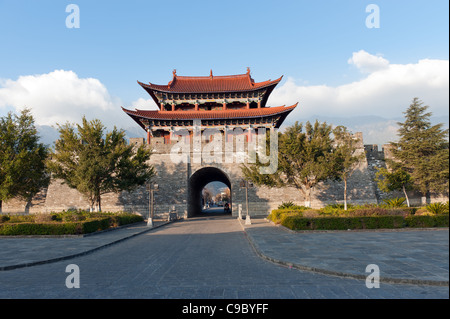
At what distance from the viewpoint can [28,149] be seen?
24234mm

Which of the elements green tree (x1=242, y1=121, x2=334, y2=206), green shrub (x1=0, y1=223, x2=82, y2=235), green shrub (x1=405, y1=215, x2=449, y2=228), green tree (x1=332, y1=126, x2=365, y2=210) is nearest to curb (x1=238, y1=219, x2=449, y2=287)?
green shrub (x1=405, y1=215, x2=449, y2=228)

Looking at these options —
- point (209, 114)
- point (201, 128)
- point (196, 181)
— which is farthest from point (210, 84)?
point (196, 181)

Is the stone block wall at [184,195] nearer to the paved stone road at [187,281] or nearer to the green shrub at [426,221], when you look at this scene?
the green shrub at [426,221]

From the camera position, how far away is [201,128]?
3170cm

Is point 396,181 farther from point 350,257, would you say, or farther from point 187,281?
point 187,281

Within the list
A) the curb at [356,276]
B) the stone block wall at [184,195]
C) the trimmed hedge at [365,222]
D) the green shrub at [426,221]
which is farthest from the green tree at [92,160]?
the green shrub at [426,221]

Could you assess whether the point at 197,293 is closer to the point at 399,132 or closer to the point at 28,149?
the point at 28,149

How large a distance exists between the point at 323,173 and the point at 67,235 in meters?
16.1

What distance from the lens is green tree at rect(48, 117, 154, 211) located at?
64.4ft

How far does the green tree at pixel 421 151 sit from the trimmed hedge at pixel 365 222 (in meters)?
13.8

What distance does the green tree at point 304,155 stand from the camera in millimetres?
20000

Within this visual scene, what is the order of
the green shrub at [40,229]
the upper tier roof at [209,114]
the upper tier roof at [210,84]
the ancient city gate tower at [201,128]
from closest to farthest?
1. the green shrub at [40,229]
2. the ancient city gate tower at [201,128]
3. the upper tier roof at [209,114]
4. the upper tier roof at [210,84]

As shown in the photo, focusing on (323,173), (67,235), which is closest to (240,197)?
(323,173)

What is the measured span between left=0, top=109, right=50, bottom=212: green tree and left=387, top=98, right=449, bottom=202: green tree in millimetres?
33571
